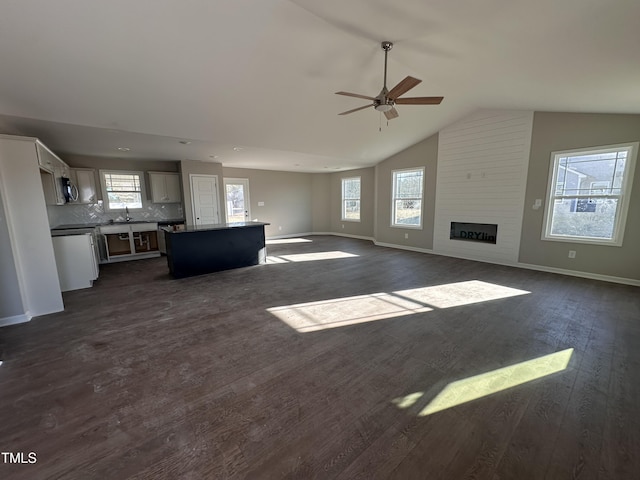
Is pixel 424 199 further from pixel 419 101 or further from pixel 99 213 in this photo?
pixel 99 213

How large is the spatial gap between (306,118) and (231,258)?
122 inches

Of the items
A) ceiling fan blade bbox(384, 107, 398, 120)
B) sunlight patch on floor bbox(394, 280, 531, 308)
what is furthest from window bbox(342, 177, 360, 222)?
ceiling fan blade bbox(384, 107, 398, 120)

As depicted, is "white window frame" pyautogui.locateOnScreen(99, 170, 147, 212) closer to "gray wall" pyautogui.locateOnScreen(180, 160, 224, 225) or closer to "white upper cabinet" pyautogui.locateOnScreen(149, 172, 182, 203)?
"white upper cabinet" pyautogui.locateOnScreen(149, 172, 182, 203)

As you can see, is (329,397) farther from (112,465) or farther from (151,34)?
(151,34)

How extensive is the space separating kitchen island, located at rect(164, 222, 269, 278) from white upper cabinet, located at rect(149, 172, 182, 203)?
2.19 m

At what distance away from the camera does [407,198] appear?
718cm

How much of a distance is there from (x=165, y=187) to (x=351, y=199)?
224 inches

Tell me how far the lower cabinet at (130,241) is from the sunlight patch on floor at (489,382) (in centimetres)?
667

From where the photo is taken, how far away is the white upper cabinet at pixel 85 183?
5.73 meters

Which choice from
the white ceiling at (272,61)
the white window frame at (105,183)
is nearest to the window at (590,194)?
the white ceiling at (272,61)

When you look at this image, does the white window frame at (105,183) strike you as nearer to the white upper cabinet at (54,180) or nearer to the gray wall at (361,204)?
the white upper cabinet at (54,180)

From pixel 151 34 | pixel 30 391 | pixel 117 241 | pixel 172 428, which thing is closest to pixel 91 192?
pixel 117 241

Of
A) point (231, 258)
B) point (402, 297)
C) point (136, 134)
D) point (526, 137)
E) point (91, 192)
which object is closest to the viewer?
point (402, 297)

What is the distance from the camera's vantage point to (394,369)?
2201 millimetres
